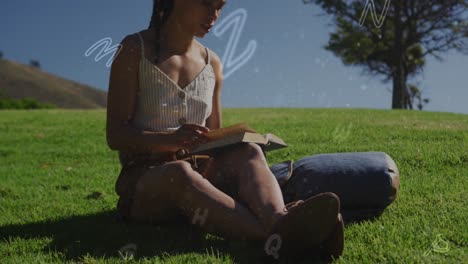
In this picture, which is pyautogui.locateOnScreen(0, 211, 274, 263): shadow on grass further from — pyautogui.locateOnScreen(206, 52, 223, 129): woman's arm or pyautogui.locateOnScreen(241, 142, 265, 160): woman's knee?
pyautogui.locateOnScreen(206, 52, 223, 129): woman's arm

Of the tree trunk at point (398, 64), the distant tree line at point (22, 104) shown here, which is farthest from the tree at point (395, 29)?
the distant tree line at point (22, 104)

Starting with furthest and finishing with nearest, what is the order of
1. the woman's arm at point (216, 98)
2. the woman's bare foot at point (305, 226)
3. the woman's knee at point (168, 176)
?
the woman's arm at point (216, 98) → the woman's knee at point (168, 176) → the woman's bare foot at point (305, 226)

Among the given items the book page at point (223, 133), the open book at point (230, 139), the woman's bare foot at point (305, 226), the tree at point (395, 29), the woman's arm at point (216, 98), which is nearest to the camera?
the woman's bare foot at point (305, 226)

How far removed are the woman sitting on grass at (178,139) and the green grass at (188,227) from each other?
0.67 ft

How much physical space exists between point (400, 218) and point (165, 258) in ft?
5.24

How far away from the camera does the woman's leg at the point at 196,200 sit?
9.53 ft

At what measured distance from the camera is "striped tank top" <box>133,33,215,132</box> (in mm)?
3457

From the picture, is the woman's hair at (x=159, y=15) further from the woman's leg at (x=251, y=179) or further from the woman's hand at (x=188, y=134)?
the woman's leg at (x=251, y=179)

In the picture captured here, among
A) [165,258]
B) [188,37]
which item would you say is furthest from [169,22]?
[165,258]

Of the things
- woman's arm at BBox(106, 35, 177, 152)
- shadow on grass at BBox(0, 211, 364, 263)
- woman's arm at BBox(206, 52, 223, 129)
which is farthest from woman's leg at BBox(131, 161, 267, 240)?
woman's arm at BBox(206, 52, 223, 129)

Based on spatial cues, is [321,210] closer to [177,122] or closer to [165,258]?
[165,258]

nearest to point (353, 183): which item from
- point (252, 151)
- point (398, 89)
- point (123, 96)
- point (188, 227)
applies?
point (252, 151)

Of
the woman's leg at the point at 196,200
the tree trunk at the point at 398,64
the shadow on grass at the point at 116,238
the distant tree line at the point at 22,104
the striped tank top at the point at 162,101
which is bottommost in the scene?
the distant tree line at the point at 22,104

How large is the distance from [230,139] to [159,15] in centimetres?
100
